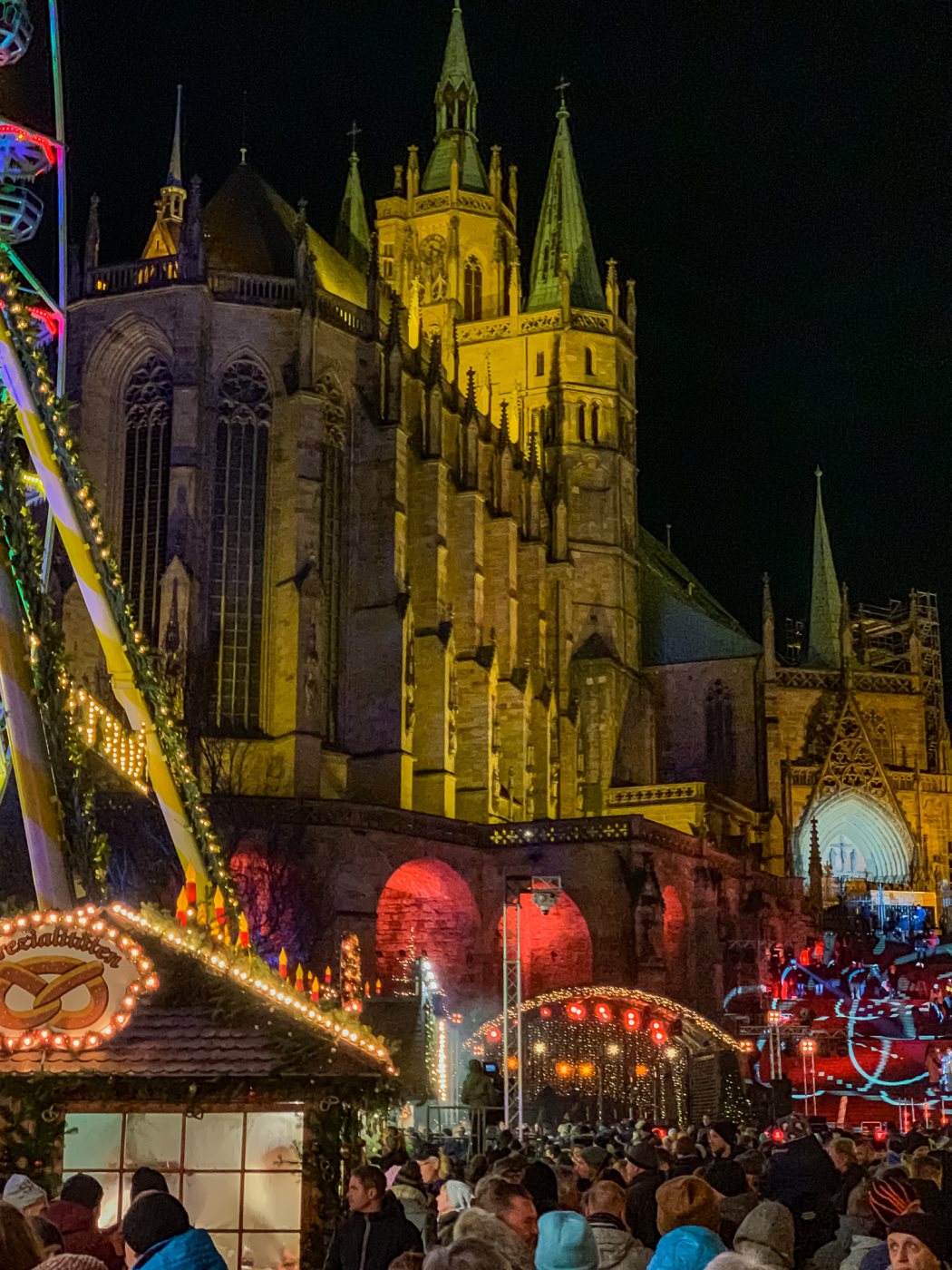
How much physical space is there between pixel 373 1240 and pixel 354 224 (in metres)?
56.9

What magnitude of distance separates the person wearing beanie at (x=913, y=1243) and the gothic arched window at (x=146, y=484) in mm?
34833

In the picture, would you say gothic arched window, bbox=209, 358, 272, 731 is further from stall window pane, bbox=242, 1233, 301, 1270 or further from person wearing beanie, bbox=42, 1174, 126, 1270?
person wearing beanie, bbox=42, 1174, 126, 1270

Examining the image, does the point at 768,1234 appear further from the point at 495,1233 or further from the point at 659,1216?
the point at 495,1233

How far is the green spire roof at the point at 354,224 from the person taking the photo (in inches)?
2384

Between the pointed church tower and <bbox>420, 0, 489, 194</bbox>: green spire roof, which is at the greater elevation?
<bbox>420, 0, 489, 194</bbox>: green spire roof

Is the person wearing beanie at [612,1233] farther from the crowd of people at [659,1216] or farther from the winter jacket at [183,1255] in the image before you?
the winter jacket at [183,1255]

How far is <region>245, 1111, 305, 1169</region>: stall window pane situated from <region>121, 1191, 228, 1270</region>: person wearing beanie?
4128mm

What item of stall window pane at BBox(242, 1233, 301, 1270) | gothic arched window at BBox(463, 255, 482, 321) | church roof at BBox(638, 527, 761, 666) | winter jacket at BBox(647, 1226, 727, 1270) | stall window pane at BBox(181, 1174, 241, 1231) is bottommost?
stall window pane at BBox(242, 1233, 301, 1270)

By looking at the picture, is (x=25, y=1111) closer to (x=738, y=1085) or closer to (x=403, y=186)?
(x=738, y=1085)

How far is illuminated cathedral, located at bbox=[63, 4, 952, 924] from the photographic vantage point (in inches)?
1577

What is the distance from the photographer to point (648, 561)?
2416 inches

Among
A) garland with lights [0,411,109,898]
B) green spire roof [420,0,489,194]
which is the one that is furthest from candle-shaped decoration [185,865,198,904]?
green spire roof [420,0,489,194]

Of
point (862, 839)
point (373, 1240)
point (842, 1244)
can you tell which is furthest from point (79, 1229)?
point (862, 839)

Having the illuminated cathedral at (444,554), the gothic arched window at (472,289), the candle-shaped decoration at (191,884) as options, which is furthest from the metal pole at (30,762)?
the gothic arched window at (472,289)
